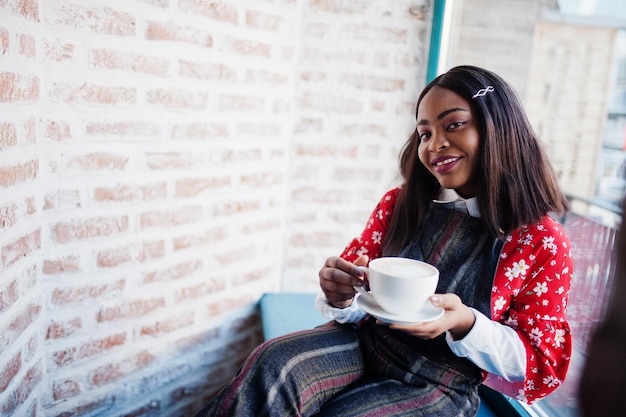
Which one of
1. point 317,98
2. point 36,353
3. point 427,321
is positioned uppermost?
point 317,98

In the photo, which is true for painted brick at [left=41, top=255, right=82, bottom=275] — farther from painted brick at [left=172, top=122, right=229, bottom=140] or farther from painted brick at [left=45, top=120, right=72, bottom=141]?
painted brick at [left=172, top=122, right=229, bottom=140]

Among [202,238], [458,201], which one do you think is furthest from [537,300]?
[202,238]

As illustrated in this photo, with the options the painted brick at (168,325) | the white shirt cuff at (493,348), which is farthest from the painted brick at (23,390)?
the white shirt cuff at (493,348)

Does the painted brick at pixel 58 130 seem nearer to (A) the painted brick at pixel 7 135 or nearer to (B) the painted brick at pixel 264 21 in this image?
(A) the painted brick at pixel 7 135

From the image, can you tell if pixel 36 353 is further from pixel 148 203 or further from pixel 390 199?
pixel 390 199

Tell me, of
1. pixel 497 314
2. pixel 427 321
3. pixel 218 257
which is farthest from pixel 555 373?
pixel 218 257

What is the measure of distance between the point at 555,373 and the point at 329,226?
95 centimetres

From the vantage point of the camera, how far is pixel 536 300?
87 centimetres

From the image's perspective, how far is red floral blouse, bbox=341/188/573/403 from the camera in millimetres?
848

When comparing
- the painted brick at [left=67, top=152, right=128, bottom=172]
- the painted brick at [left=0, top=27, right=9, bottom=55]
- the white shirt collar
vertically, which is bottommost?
the white shirt collar

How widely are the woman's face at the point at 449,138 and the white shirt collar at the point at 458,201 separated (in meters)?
0.04

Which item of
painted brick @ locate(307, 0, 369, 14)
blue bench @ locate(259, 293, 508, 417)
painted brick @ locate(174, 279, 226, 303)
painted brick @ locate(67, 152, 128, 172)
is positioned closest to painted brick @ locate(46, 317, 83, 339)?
painted brick @ locate(174, 279, 226, 303)

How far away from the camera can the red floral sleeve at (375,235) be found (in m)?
1.11

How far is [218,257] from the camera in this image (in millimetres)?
1400
